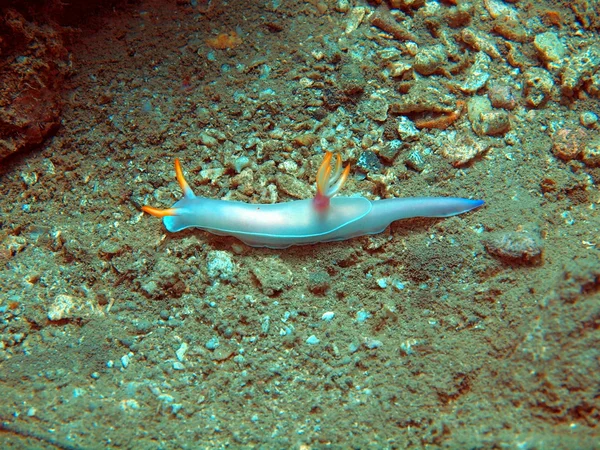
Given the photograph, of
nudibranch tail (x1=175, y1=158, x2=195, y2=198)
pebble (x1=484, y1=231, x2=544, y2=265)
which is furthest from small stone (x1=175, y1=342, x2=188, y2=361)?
pebble (x1=484, y1=231, x2=544, y2=265)

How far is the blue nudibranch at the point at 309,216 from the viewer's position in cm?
270

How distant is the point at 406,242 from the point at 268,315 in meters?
1.05

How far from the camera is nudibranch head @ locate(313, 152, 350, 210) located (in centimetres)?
253

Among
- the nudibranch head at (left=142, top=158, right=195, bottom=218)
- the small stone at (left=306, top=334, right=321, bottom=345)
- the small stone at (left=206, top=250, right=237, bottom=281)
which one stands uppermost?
the nudibranch head at (left=142, top=158, right=195, bottom=218)

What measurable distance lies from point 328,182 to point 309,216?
275 mm

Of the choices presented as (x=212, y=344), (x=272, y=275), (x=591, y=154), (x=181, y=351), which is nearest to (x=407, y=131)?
(x=591, y=154)

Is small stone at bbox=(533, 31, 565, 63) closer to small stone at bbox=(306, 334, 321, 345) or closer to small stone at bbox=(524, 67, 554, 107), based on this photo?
small stone at bbox=(524, 67, 554, 107)

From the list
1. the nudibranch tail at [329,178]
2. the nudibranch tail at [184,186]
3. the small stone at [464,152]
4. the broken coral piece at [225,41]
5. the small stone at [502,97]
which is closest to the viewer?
the nudibranch tail at [329,178]

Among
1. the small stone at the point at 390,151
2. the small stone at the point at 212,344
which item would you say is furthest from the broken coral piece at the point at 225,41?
the small stone at the point at 212,344

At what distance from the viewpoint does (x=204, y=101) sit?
3.10m

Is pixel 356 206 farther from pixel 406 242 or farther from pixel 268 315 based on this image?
pixel 268 315

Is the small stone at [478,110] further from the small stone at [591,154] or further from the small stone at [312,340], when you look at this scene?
the small stone at [312,340]

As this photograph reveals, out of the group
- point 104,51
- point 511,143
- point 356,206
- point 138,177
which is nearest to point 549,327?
point 356,206

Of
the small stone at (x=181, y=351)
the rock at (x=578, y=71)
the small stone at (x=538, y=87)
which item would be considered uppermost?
the rock at (x=578, y=71)
